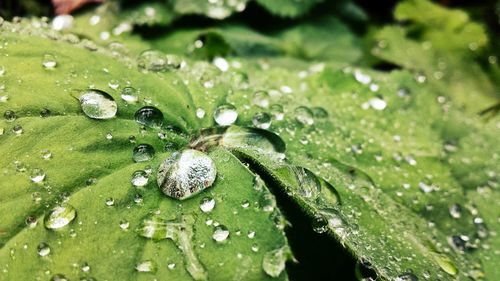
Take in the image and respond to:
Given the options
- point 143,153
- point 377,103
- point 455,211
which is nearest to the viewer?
point 143,153

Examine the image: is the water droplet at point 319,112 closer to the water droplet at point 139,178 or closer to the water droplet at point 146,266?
the water droplet at point 139,178

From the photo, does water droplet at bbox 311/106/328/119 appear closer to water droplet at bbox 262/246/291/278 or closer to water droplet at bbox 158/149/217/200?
water droplet at bbox 158/149/217/200

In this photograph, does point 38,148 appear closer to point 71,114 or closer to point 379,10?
point 71,114

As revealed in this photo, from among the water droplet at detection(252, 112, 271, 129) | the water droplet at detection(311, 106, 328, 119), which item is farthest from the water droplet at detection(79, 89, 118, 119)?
the water droplet at detection(311, 106, 328, 119)

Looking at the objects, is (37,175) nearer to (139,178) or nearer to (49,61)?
(139,178)

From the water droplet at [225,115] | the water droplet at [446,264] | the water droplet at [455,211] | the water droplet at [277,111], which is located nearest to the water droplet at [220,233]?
the water droplet at [225,115]

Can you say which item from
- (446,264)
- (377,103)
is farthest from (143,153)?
(377,103)
